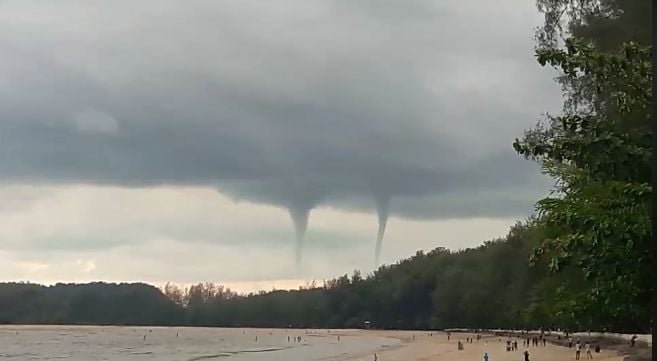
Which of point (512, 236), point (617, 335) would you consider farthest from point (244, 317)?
point (617, 335)

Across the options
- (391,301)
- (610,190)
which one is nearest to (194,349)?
(391,301)

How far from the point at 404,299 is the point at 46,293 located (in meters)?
89.9

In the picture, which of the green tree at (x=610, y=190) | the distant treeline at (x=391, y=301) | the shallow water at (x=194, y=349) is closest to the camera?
the green tree at (x=610, y=190)

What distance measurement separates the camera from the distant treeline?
10062 cm

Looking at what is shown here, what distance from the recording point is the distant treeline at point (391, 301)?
101 meters

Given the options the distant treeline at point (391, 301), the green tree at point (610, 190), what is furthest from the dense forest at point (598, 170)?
the distant treeline at point (391, 301)

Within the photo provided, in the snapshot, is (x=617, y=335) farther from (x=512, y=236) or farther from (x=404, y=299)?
(x=404, y=299)

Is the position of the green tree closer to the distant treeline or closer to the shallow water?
the distant treeline

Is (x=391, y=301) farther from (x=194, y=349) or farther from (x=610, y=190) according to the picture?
(x=610, y=190)

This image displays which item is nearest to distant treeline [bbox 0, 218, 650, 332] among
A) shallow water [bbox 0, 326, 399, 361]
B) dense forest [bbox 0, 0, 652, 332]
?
shallow water [bbox 0, 326, 399, 361]

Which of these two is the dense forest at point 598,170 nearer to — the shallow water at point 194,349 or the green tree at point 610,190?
the green tree at point 610,190

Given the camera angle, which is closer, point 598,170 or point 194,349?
point 598,170

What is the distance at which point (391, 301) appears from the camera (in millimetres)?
156000

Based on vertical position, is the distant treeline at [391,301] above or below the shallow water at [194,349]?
above
